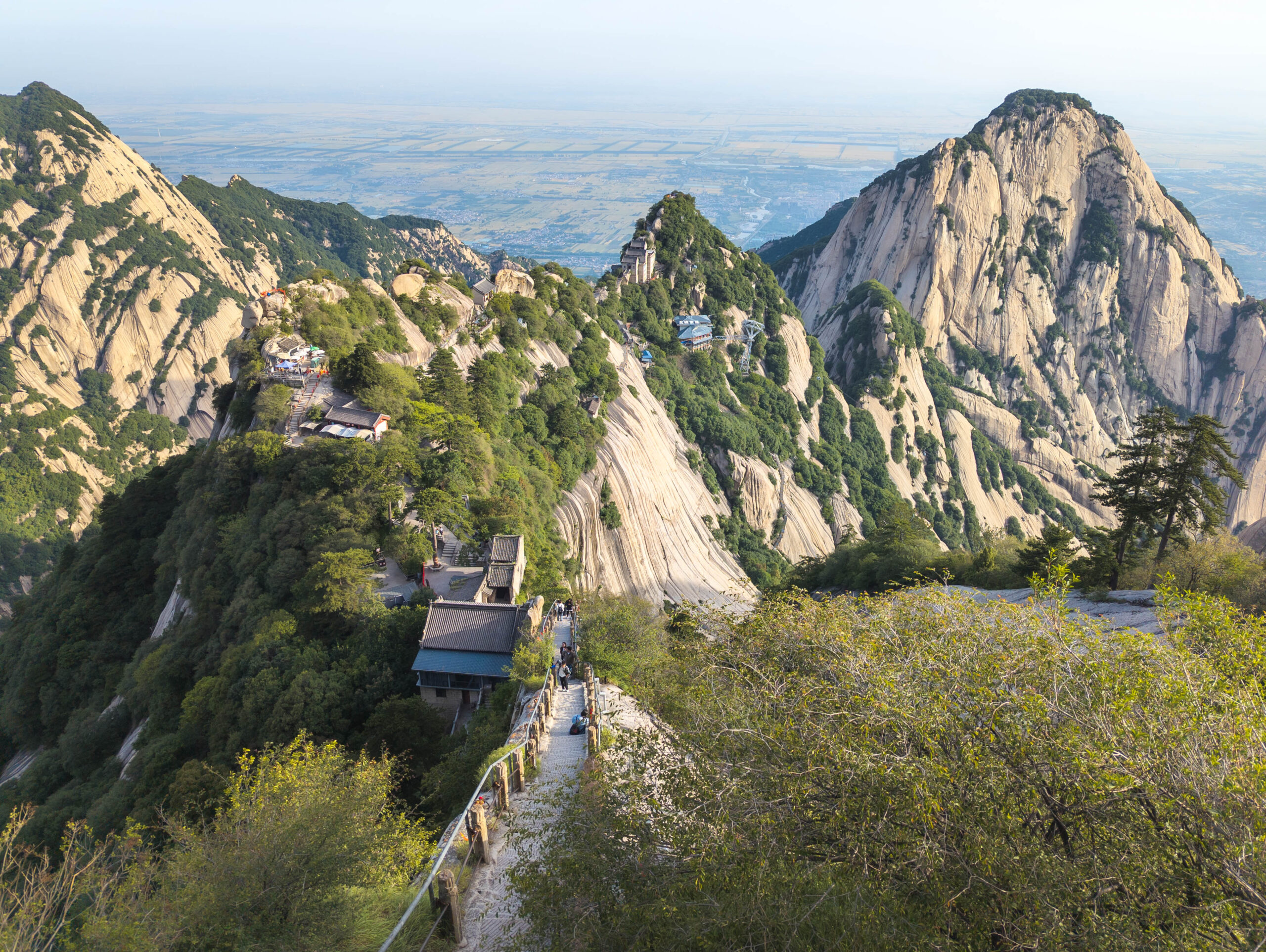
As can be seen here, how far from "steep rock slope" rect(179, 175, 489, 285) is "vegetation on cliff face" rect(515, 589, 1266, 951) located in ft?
496

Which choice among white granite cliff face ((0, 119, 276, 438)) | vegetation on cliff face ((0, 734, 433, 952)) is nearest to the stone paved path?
vegetation on cliff face ((0, 734, 433, 952))

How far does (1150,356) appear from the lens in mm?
118312

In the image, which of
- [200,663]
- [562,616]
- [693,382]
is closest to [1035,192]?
[693,382]

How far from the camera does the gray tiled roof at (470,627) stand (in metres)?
24.0

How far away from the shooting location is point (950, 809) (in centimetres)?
845

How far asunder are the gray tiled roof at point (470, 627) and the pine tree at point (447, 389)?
1980 centimetres

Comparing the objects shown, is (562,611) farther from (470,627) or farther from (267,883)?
(267,883)

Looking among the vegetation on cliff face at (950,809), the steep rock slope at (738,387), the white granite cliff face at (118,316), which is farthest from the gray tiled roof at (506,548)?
the white granite cliff face at (118,316)

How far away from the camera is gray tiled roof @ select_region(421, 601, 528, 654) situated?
2400cm

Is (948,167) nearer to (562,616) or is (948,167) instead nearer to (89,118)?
(562,616)

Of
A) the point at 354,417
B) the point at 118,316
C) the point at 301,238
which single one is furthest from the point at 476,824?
the point at 301,238

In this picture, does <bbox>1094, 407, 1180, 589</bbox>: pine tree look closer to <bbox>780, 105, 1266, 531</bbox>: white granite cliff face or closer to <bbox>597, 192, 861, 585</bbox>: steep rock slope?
<bbox>597, 192, 861, 585</bbox>: steep rock slope

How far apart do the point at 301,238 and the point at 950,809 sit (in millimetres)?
199548

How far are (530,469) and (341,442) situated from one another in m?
11.9
